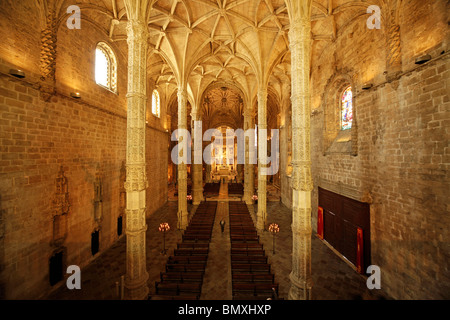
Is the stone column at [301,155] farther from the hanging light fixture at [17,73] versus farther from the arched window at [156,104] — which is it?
the arched window at [156,104]

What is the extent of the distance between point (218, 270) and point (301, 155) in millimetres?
6563


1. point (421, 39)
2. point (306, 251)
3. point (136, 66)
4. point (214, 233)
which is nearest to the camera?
point (421, 39)

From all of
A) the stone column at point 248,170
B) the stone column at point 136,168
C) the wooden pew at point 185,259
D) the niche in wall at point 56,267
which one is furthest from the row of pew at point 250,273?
the stone column at point 248,170

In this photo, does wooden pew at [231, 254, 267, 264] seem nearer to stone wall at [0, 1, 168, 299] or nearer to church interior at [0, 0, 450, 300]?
church interior at [0, 0, 450, 300]

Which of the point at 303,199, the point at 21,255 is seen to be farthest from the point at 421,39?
the point at 21,255

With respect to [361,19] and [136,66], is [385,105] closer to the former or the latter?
[361,19]

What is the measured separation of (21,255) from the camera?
6484 mm

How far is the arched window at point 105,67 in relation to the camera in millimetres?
10705

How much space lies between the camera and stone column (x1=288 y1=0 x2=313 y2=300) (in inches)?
263

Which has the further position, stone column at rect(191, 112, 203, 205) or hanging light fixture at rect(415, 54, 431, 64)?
stone column at rect(191, 112, 203, 205)

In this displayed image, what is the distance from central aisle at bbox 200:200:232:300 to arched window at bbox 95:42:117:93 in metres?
11.5

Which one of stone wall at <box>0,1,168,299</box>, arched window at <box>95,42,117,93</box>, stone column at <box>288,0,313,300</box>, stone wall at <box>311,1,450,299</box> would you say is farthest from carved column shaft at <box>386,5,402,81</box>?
arched window at <box>95,42,117,93</box>

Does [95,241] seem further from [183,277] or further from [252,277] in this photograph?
[252,277]

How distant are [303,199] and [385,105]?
5.28m
